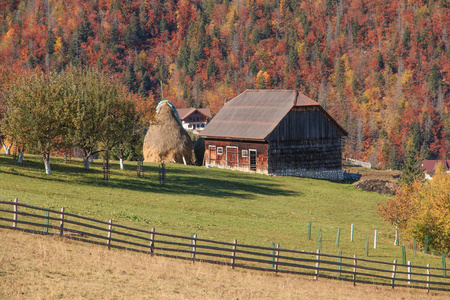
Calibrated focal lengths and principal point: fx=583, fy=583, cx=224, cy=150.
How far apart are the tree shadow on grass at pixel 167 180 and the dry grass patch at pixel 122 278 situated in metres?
15.9

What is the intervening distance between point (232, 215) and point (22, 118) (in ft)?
51.7

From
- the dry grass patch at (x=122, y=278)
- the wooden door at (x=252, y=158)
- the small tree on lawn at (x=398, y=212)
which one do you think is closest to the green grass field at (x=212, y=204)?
the small tree on lawn at (x=398, y=212)

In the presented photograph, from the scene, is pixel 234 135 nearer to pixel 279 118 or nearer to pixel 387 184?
pixel 279 118

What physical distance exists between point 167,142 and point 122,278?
40.5 meters

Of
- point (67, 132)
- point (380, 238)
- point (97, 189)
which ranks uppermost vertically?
point (67, 132)

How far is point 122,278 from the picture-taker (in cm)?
2308

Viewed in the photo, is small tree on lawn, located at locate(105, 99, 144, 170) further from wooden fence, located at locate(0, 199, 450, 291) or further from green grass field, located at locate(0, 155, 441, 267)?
wooden fence, located at locate(0, 199, 450, 291)

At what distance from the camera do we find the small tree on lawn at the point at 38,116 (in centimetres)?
3981

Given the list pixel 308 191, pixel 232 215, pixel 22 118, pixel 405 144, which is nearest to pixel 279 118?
pixel 308 191

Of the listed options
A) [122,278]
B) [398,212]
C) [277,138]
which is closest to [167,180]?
[277,138]

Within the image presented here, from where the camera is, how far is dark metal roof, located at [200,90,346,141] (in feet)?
195

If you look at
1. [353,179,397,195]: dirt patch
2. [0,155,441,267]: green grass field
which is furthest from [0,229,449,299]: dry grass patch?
[353,179,397,195]: dirt patch

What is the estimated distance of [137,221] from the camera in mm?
33031

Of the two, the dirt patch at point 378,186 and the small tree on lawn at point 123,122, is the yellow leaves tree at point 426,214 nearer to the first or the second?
the dirt patch at point 378,186
